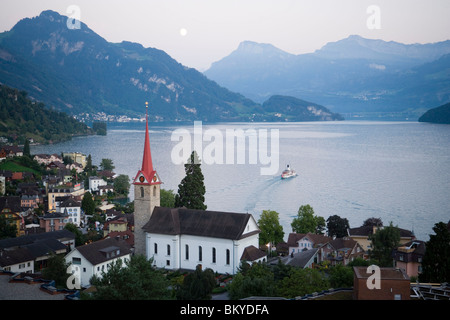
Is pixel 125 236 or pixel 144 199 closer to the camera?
pixel 144 199

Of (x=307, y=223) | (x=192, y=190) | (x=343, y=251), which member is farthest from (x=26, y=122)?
(x=343, y=251)

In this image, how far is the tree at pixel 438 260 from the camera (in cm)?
1576

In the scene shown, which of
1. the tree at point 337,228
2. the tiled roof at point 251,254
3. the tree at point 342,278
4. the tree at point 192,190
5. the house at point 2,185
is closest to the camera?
the tree at point 342,278

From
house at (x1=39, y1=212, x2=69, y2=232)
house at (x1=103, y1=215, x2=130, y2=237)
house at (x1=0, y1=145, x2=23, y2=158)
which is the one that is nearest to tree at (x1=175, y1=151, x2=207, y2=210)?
house at (x1=103, y1=215, x2=130, y2=237)

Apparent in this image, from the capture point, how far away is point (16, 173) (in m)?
51.6

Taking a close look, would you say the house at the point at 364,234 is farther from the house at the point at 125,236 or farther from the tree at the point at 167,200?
the house at the point at 125,236

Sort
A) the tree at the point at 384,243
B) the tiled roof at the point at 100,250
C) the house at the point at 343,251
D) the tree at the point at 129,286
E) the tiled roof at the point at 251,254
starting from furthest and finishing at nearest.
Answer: the house at the point at 343,251
the tree at the point at 384,243
the tiled roof at the point at 100,250
the tiled roof at the point at 251,254
the tree at the point at 129,286

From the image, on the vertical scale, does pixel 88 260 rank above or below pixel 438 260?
below

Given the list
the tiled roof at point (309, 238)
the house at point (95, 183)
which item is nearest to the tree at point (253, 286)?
the tiled roof at point (309, 238)

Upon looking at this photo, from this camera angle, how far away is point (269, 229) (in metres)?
26.7

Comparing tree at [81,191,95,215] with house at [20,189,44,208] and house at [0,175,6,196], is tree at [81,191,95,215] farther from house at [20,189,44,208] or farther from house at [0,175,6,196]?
house at [0,175,6,196]

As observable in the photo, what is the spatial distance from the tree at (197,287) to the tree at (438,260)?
262 inches

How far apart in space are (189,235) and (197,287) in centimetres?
527

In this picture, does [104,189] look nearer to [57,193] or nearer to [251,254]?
[57,193]
